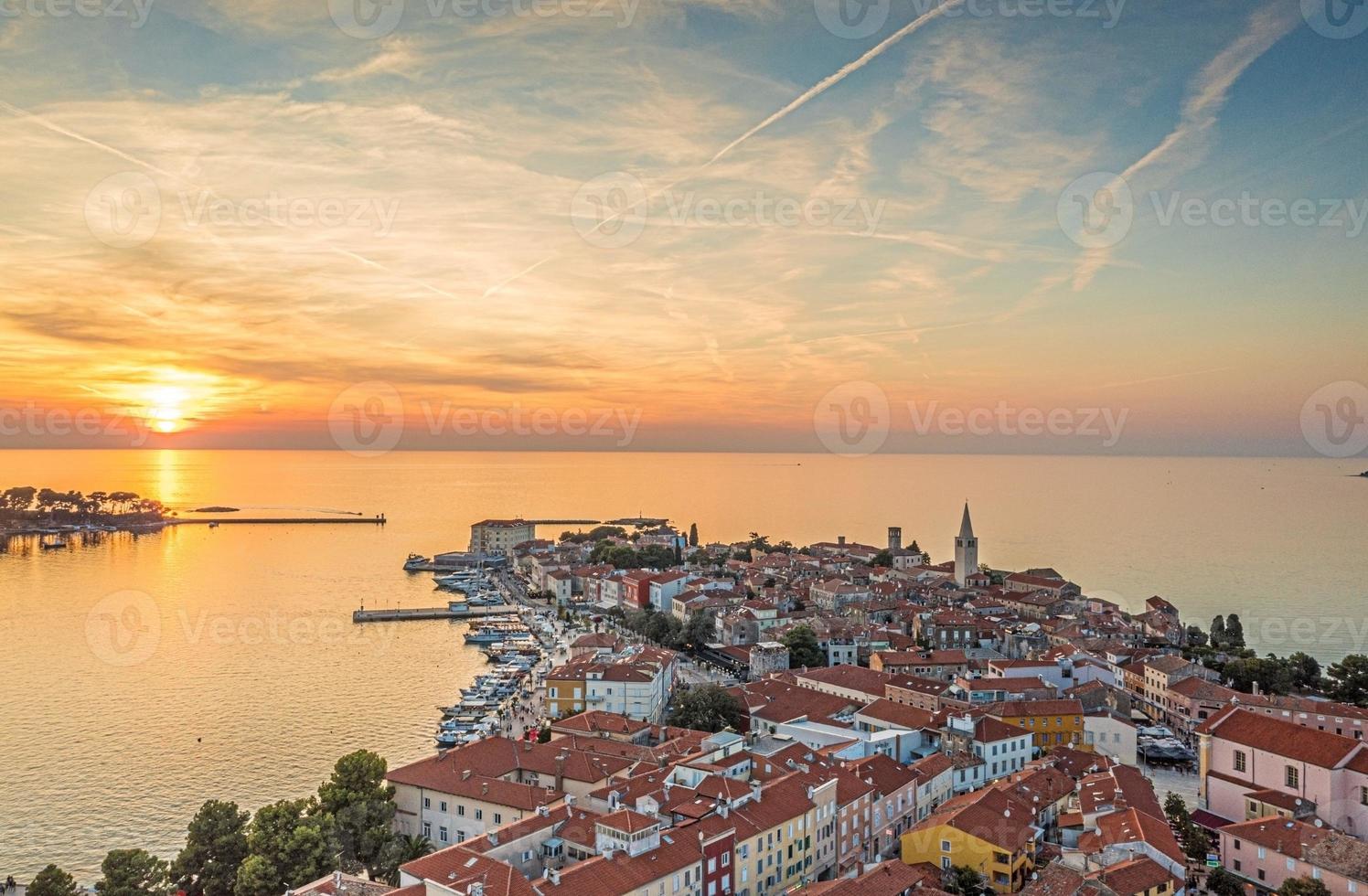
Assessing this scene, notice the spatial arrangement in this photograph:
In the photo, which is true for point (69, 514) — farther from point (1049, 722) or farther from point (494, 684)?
point (1049, 722)

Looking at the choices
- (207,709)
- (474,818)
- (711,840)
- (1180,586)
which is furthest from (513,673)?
(1180,586)

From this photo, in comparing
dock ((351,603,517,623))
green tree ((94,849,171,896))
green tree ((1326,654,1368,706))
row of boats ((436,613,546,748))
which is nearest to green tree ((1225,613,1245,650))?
green tree ((1326,654,1368,706))

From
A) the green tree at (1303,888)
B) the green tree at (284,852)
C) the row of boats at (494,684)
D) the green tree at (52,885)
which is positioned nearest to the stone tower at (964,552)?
the row of boats at (494,684)

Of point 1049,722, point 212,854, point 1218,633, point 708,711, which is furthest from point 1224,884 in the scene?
point 1218,633

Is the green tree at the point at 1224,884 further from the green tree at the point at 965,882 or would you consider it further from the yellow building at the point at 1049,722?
the yellow building at the point at 1049,722

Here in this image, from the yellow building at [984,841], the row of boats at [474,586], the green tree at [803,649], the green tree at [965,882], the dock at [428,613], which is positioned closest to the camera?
the green tree at [965,882]

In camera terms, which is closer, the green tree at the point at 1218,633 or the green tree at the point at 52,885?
the green tree at the point at 52,885

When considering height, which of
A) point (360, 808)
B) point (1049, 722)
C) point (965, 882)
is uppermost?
point (360, 808)
